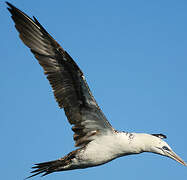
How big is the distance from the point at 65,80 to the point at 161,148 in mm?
3098

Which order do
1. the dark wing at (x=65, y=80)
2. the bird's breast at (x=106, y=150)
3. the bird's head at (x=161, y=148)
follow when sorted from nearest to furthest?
1. the dark wing at (x=65, y=80)
2. the bird's breast at (x=106, y=150)
3. the bird's head at (x=161, y=148)

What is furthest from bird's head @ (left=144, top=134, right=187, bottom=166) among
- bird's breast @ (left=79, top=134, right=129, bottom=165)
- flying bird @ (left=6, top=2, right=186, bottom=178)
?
bird's breast @ (left=79, top=134, right=129, bottom=165)

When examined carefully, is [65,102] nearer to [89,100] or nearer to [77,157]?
[89,100]

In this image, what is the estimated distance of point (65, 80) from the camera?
10977 mm

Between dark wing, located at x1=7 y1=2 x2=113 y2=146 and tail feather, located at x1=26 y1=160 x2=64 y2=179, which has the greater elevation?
dark wing, located at x1=7 y1=2 x2=113 y2=146

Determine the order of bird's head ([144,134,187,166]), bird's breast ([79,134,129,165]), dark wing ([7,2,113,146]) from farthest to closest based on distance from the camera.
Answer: bird's head ([144,134,187,166])
bird's breast ([79,134,129,165])
dark wing ([7,2,113,146])

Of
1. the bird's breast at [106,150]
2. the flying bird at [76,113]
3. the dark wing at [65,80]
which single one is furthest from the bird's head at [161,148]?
the dark wing at [65,80]

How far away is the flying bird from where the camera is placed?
1089 centimetres

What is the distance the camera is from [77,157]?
1101 cm

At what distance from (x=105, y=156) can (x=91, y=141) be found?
616mm

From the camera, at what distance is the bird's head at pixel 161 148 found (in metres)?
11.2

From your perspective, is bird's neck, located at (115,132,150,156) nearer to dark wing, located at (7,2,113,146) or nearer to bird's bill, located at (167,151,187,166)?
dark wing, located at (7,2,113,146)

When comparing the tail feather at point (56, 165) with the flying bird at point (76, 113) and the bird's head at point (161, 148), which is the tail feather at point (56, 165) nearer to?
the flying bird at point (76, 113)

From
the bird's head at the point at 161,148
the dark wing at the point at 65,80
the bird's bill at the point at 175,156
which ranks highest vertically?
the dark wing at the point at 65,80
